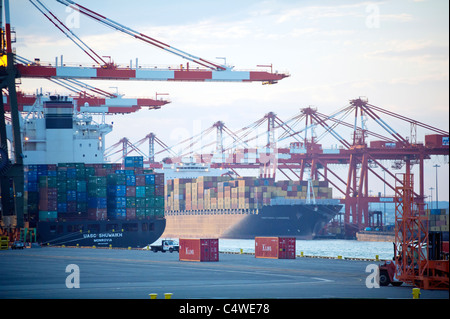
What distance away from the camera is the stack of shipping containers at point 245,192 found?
11725 centimetres

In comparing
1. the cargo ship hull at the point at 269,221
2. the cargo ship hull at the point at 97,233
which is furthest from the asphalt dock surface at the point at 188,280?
the cargo ship hull at the point at 269,221

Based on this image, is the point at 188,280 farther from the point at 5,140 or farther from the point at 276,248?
the point at 5,140

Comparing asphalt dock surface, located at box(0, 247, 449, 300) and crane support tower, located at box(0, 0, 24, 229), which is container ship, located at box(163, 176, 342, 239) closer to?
crane support tower, located at box(0, 0, 24, 229)

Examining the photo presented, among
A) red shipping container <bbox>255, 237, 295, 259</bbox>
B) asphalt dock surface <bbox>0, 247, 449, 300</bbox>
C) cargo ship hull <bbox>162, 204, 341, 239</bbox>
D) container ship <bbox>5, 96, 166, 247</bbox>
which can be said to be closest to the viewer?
asphalt dock surface <bbox>0, 247, 449, 300</bbox>

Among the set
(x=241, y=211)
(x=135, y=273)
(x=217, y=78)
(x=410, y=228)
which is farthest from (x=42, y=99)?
(x=410, y=228)

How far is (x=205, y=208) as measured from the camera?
127188 millimetres

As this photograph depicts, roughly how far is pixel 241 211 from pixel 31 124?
45551 millimetres

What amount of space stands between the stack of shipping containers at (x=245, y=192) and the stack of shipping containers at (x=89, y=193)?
126 ft

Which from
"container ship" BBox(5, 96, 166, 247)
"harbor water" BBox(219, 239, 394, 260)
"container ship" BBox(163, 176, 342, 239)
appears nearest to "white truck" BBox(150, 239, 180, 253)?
"harbor water" BBox(219, 239, 394, 260)

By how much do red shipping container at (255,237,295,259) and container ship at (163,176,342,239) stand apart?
2406 inches

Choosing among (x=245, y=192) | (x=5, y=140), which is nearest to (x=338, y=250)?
(x=245, y=192)

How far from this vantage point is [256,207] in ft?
383

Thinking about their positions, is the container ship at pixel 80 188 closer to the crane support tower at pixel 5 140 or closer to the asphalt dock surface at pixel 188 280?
the crane support tower at pixel 5 140

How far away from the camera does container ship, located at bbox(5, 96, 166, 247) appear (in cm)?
7388
